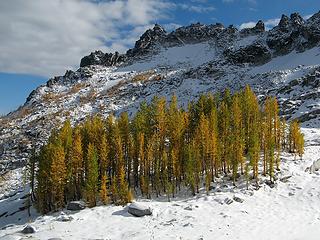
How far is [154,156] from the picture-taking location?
5750 centimetres

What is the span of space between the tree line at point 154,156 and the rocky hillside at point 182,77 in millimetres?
29540

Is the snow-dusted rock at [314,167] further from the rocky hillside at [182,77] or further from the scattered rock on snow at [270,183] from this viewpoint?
the rocky hillside at [182,77]

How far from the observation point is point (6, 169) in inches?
3548

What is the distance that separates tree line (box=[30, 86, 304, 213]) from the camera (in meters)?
49.6

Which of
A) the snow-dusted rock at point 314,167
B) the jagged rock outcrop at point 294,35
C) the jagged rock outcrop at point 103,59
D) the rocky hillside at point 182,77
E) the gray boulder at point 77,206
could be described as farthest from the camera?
the jagged rock outcrop at point 103,59

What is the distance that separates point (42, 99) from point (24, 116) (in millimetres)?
21656

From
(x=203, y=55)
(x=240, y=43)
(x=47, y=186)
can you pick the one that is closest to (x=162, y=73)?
(x=203, y=55)

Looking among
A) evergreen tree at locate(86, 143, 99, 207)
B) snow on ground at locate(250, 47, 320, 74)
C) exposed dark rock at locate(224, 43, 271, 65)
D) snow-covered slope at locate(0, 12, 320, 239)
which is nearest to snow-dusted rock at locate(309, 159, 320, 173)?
snow-covered slope at locate(0, 12, 320, 239)

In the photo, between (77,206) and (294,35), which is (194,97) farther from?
(77,206)

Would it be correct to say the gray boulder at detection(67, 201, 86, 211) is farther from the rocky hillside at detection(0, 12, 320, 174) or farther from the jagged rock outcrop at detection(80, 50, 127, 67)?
the jagged rock outcrop at detection(80, 50, 127, 67)

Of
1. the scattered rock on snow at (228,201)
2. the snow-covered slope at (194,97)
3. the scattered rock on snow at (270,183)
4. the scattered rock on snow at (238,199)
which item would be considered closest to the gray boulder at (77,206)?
the snow-covered slope at (194,97)

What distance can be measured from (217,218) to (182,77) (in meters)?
102

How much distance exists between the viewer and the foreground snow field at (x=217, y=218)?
34.7 meters

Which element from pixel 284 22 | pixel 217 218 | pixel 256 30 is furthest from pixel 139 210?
pixel 256 30
